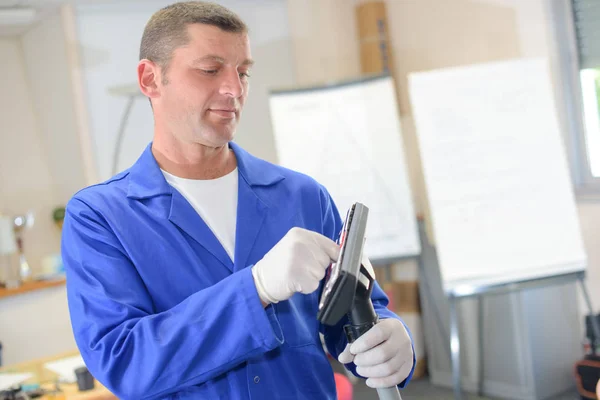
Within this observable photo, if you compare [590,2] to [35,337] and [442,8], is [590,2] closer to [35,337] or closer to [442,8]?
[442,8]

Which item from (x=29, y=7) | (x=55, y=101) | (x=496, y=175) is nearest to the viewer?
(x=496, y=175)

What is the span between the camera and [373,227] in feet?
11.2

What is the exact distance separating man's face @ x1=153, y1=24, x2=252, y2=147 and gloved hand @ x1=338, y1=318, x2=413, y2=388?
0.46 meters

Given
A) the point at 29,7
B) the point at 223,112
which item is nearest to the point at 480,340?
the point at 223,112

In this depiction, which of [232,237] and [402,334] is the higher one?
[232,237]

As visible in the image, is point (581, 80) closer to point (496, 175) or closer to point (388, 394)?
point (496, 175)

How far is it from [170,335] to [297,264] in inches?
8.3

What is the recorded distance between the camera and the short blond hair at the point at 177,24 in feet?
3.86

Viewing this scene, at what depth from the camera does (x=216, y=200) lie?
4.03ft

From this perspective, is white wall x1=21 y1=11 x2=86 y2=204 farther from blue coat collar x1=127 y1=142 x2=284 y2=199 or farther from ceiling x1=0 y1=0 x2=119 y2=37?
blue coat collar x1=127 y1=142 x2=284 y2=199

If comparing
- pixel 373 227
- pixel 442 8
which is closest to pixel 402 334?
pixel 373 227

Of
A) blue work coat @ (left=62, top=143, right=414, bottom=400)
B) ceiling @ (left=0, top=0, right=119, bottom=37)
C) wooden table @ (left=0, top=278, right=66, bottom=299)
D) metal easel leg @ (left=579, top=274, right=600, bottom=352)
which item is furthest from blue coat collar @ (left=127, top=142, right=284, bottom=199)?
ceiling @ (left=0, top=0, right=119, bottom=37)

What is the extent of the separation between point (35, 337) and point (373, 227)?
220cm

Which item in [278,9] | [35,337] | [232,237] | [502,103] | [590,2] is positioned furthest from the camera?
[278,9]
